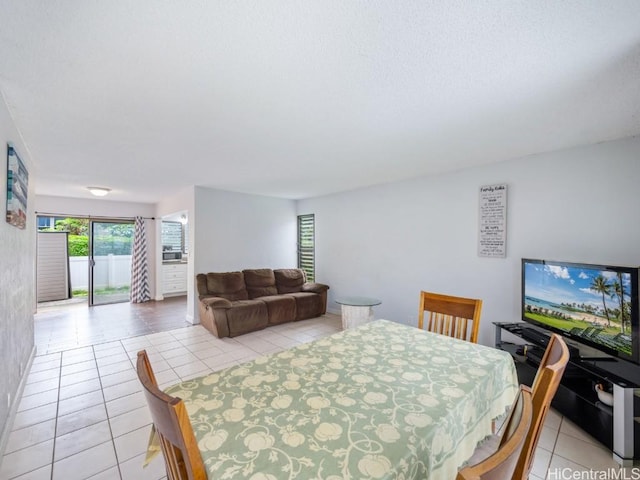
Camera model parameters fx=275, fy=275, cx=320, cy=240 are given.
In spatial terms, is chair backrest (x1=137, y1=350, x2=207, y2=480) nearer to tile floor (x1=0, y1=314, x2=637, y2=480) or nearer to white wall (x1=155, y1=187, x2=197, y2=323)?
tile floor (x1=0, y1=314, x2=637, y2=480)

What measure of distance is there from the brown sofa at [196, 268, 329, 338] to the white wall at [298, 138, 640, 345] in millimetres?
666

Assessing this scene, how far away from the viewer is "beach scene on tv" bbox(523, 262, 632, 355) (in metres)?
2.03

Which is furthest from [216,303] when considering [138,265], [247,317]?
[138,265]

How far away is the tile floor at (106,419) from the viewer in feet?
5.69

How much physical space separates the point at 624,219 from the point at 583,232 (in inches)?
11.2

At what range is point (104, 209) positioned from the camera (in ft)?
20.1

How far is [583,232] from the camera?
2611 millimetres

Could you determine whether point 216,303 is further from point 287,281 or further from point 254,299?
point 287,281

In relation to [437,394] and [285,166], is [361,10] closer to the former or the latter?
[437,394]

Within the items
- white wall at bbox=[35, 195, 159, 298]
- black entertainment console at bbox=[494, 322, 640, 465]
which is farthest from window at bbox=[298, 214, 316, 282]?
black entertainment console at bbox=[494, 322, 640, 465]

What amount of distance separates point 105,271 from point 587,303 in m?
8.24

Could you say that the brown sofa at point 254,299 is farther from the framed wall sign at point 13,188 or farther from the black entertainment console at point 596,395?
the black entertainment console at point 596,395

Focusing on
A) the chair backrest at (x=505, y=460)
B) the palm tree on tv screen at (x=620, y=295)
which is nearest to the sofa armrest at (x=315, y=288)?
the palm tree on tv screen at (x=620, y=295)

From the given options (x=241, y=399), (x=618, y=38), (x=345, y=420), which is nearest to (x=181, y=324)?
(x=241, y=399)
